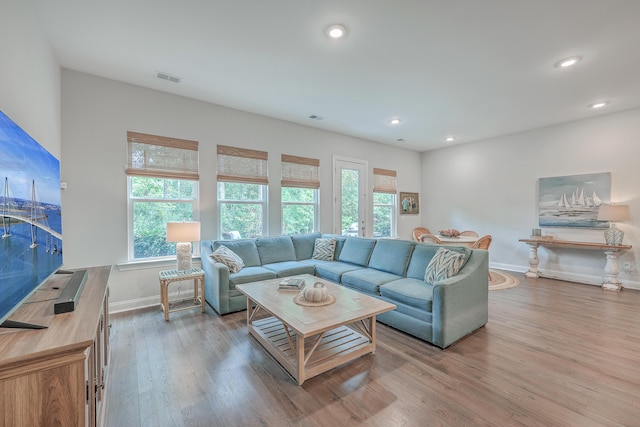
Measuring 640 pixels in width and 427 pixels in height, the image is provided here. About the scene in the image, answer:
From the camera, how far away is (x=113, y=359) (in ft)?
7.75

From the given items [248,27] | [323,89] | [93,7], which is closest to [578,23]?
[323,89]

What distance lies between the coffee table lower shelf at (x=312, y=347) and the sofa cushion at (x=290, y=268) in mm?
943

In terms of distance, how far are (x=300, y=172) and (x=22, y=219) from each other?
3980mm

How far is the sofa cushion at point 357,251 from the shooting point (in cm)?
404

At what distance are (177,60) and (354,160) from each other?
377cm

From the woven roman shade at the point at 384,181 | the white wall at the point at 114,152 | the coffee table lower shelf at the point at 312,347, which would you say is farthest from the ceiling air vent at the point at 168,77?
the woven roman shade at the point at 384,181

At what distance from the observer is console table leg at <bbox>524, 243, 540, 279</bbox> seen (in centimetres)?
514

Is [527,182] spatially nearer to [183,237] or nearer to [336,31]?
[336,31]

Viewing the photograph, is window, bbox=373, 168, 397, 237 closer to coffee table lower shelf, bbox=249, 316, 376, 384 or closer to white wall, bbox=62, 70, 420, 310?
white wall, bbox=62, 70, 420, 310

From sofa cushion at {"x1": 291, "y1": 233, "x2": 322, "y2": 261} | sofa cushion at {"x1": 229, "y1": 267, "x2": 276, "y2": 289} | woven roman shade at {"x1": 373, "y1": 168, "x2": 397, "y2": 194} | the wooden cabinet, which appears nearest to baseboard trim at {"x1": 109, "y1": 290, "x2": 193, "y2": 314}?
sofa cushion at {"x1": 229, "y1": 267, "x2": 276, "y2": 289}

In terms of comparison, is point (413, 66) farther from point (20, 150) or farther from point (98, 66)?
point (98, 66)

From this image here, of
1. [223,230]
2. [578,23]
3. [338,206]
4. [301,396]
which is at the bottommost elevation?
[301,396]

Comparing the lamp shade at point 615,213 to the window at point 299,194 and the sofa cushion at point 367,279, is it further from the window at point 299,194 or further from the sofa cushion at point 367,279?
the window at point 299,194

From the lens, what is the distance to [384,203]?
6590 mm
